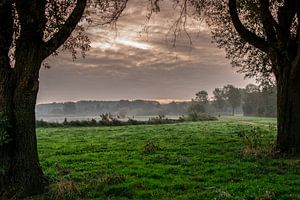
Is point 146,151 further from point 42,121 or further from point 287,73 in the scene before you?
point 42,121

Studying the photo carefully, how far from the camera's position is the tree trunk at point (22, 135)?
12.7 m

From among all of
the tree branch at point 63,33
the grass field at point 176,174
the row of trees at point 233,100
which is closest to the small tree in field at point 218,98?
the row of trees at point 233,100

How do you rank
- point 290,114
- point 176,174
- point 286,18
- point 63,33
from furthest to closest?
point 286,18 < point 290,114 < point 176,174 < point 63,33

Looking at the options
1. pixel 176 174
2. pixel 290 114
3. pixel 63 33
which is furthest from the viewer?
pixel 290 114

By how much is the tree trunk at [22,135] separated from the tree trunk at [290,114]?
13814 mm

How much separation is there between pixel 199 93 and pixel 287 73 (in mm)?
131501

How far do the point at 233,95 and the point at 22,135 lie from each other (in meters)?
155

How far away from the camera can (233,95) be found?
161m

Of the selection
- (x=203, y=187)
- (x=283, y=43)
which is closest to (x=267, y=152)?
(x=283, y=43)

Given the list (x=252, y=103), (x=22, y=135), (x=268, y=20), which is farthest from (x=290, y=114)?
(x=252, y=103)

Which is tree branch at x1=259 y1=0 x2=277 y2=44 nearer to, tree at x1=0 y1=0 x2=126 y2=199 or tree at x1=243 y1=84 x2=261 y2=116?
tree at x1=0 y1=0 x2=126 y2=199

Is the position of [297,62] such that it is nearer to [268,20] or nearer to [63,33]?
[268,20]

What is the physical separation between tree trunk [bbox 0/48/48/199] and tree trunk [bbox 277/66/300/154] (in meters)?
13.8

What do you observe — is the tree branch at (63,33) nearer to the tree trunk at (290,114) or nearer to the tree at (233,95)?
the tree trunk at (290,114)
